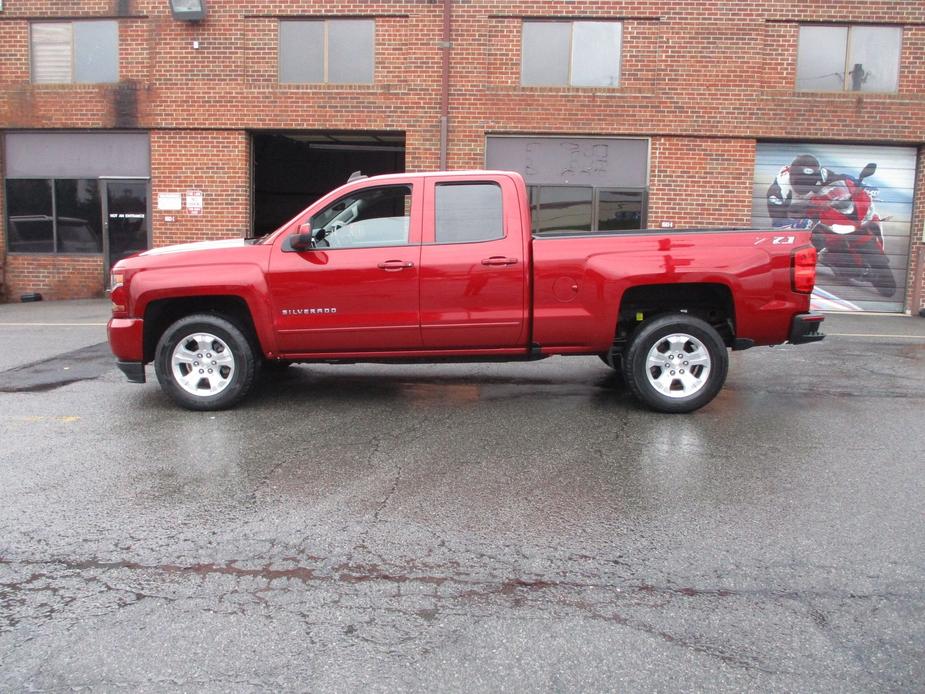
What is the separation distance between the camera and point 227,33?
1411 cm

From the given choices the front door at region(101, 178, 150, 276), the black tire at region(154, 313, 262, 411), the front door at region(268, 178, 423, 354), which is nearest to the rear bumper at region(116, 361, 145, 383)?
the black tire at region(154, 313, 262, 411)

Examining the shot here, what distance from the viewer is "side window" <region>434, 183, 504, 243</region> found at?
20.3ft

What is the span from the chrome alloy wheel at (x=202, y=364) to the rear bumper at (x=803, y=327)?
14.6 feet

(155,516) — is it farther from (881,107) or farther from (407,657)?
(881,107)

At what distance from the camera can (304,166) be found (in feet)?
68.5

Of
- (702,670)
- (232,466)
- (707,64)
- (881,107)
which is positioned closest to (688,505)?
(702,670)

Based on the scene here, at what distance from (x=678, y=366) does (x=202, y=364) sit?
3.81 metres

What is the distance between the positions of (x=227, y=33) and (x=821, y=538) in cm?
1362

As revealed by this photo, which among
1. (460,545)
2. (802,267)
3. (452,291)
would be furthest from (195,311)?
(802,267)

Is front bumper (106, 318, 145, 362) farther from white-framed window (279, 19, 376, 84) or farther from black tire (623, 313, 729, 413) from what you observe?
white-framed window (279, 19, 376, 84)

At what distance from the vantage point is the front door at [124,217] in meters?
14.9

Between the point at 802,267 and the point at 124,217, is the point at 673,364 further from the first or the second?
the point at 124,217

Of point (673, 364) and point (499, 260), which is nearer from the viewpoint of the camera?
point (499, 260)

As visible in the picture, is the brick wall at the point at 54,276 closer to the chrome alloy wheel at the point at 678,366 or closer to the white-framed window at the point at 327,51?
the white-framed window at the point at 327,51
